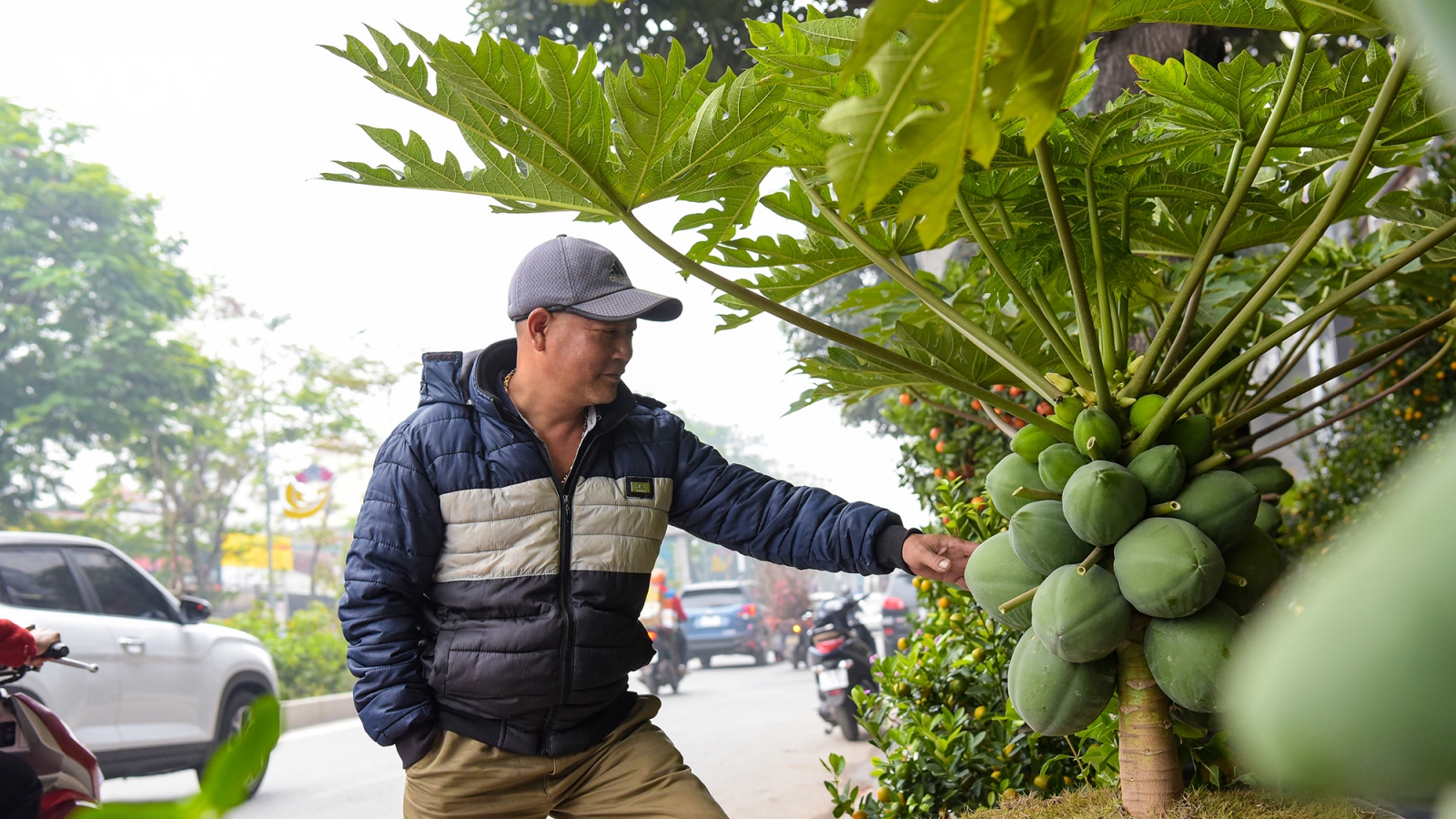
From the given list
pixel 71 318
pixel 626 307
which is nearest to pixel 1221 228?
pixel 626 307

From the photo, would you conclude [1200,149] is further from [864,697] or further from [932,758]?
[864,697]

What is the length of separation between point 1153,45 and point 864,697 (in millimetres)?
2232

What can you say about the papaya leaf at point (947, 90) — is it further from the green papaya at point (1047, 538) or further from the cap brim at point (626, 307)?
the cap brim at point (626, 307)

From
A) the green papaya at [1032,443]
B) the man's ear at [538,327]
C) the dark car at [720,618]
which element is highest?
the man's ear at [538,327]

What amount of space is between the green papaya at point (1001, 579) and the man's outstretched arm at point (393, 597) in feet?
3.38

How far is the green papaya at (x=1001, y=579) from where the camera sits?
1.45 m

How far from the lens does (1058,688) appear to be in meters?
1.39

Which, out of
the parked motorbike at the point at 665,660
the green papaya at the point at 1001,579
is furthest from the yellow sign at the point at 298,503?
the green papaya at the point at 1001,579

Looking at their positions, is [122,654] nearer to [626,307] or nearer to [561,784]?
[561,784]

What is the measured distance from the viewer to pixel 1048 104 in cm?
66

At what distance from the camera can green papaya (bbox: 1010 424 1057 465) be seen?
4.87ft

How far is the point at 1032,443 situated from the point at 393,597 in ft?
3.90

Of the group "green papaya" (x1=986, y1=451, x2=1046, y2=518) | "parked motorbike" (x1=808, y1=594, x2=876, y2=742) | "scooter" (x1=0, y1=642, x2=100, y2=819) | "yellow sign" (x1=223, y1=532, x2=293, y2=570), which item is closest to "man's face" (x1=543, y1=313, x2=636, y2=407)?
"green papaya" (x1=986, y1=451, x2=1046, y2=518)

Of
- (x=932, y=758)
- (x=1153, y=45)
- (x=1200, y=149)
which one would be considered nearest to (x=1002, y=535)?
(x=1200, y=149)
